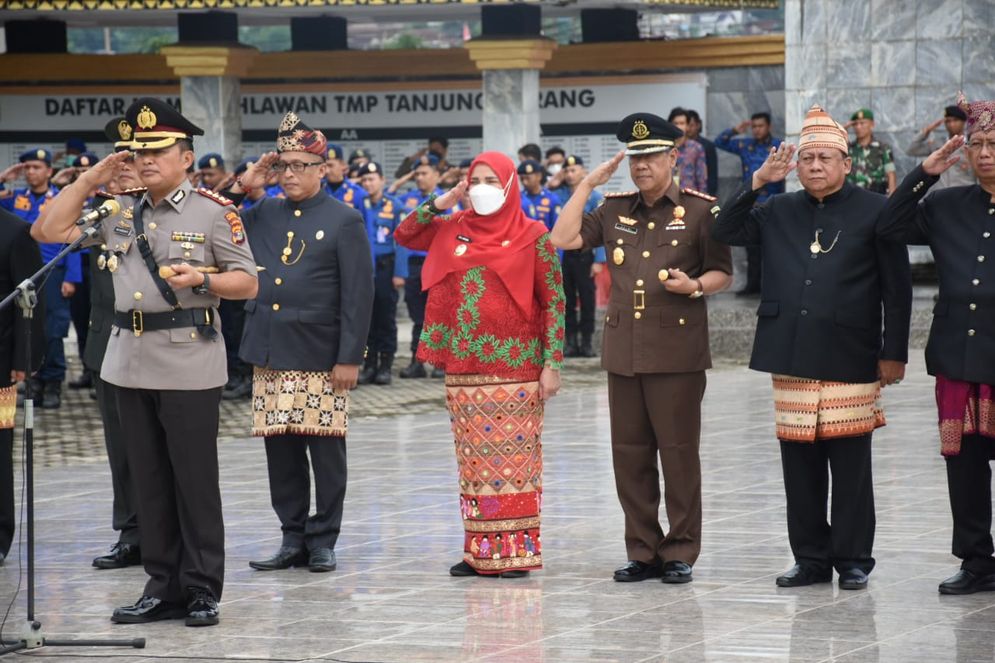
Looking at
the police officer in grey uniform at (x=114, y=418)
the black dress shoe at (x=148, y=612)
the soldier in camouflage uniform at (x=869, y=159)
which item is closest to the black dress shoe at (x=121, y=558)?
the police officer in grey uniform at (x=114, y=418)

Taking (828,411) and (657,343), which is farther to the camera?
(657,343)

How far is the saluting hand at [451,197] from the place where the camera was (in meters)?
8.03

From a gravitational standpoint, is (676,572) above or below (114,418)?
below

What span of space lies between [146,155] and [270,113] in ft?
49.9

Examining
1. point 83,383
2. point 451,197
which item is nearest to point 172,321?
point 451,197

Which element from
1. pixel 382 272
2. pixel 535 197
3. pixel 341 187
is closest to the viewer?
pixel 341 187

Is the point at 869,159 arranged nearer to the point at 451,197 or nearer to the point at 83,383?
the point at 83,383

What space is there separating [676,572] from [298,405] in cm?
179

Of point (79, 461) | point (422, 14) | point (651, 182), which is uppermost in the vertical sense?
point (422, 14)

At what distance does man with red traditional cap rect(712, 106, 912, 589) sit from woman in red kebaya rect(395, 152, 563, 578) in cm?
90

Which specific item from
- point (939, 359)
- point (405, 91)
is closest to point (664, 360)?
point (939, 359)

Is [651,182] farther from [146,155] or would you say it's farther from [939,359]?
[146,155]

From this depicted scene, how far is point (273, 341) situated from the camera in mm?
8273

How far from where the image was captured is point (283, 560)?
323 inches
